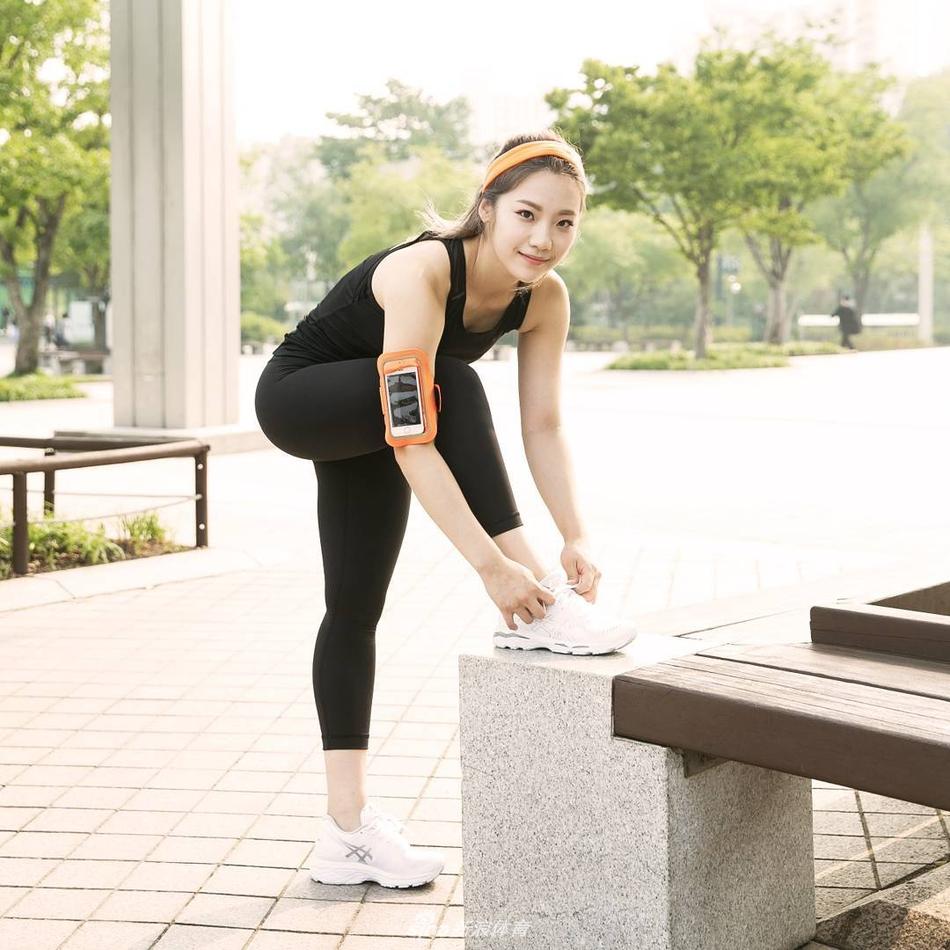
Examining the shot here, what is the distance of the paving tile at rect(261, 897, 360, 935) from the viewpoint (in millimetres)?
2889

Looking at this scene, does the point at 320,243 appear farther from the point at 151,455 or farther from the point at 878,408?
the point at 151,455

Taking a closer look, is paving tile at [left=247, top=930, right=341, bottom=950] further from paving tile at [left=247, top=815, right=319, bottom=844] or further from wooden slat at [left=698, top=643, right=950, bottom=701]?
wooden slat at [left=698, top=643, right=950, bottom=701]

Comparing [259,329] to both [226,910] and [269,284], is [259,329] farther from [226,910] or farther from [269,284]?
[226,910]

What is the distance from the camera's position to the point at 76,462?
23.7ft

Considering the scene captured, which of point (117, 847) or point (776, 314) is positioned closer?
point (117, 847)

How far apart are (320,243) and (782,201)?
139 ft

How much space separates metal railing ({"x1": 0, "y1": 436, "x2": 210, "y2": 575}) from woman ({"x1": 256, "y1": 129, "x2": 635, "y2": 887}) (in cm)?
429

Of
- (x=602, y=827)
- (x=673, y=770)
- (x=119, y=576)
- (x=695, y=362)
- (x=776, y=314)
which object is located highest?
(x=776, y=314)

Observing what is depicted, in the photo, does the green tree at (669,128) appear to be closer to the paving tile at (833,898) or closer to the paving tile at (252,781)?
the paving tile at (252,781)

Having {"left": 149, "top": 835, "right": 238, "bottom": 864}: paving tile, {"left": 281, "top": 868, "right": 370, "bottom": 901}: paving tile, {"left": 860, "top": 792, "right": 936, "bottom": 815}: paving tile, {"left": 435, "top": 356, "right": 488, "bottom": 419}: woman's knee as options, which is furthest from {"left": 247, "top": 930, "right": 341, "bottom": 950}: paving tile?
{"left": 860, "top": 792, "right": 936, "bottom": 815}: paving tile

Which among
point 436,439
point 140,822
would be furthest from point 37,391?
point 436,439

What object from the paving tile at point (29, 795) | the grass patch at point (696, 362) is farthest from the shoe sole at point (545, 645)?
the grass patch at point (696, 362)

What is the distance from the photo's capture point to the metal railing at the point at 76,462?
7.01m

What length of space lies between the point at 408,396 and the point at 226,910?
1.24 metres
